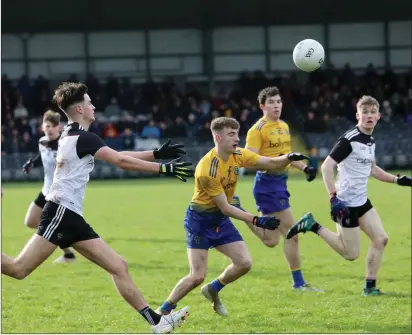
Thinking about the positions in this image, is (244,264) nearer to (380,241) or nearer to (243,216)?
(243,216)

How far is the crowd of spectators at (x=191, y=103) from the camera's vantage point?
3250 centimetres

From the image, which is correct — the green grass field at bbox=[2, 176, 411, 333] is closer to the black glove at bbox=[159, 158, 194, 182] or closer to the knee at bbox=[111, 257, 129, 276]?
the knee at bbox=[111, 257, 129, 276]

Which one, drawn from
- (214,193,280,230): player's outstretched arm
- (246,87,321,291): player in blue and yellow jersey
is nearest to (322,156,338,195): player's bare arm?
(246,87,321,291): player in blue and yellow jersey

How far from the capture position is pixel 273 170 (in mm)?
11273

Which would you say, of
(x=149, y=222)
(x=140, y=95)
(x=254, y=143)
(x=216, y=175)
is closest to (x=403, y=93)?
(x=140, y=95)

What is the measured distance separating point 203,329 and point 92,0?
92.0 ft

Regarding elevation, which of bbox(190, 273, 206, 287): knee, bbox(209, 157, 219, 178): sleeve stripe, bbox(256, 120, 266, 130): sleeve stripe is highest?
bbox(256, 120, 266, 130): sleeve stripe

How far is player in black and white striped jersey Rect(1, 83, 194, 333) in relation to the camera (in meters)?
7.92

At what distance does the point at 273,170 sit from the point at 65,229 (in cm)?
388

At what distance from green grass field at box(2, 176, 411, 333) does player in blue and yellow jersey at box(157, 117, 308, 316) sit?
1.51 ft

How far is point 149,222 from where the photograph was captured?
1911cm

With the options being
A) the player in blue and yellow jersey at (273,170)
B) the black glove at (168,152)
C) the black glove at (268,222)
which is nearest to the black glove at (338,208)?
the player in blue and yellow jersey at (273,170)

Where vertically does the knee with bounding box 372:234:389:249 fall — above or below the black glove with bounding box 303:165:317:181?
below

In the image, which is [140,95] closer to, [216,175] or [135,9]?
[135,9]
